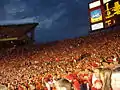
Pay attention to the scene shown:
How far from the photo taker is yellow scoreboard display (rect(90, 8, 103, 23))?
887 inches

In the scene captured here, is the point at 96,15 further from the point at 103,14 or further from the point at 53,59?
the point at 53,59

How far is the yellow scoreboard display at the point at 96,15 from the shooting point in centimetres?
2253

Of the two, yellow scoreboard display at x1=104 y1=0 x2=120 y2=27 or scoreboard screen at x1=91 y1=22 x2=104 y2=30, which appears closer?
yellow scoreboard display at x1=104 y1=0 x2=120 y2=27

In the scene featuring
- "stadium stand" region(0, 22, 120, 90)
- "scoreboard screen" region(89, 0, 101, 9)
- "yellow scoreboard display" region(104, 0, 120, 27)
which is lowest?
"stadium stand" region(0, 22, 120, 90)

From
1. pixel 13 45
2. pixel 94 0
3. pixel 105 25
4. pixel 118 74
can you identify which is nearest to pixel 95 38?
pixel 105 25

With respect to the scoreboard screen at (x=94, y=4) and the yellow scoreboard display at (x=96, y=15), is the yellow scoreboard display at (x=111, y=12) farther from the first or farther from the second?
the scoreboard screen at (x=94, y=4)

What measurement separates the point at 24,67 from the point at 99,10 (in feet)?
22.8

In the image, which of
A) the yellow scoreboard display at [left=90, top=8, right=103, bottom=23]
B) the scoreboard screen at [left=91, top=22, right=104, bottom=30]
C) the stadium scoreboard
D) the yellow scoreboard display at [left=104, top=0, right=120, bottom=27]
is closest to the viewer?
the yellow scoreboard display at [left=104, top=0, right=120, bottom=27]

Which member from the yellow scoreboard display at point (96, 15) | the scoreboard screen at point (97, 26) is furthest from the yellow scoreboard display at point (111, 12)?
the yellow scoreboard display at point (96, 15)

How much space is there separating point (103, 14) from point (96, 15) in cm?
93

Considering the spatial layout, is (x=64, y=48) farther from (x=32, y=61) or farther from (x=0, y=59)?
(x=0, y=59)

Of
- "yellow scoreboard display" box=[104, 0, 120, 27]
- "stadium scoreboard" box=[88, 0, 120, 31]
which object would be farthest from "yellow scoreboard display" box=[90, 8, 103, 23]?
"yellow scoreboard display" box=[104, 0, 120, 27]

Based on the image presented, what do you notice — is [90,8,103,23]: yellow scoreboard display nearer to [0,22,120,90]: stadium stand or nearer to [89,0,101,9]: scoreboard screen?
[89,0,101,9]: scoreboard screen

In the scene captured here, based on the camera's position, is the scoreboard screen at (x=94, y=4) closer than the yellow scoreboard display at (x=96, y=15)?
No
